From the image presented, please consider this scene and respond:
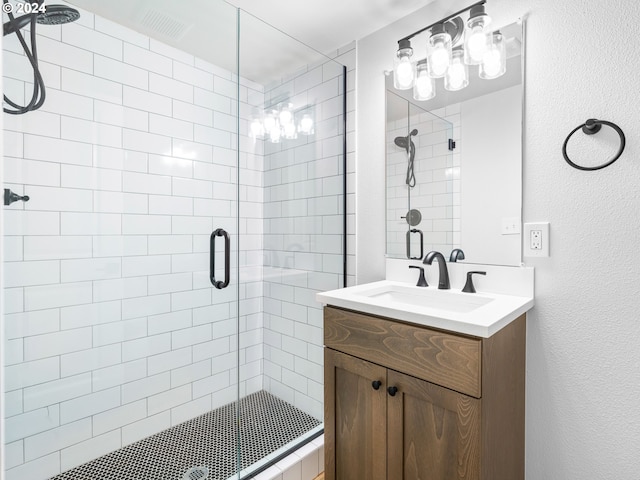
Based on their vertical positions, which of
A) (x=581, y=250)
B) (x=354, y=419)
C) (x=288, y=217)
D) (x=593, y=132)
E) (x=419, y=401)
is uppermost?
(x=593, y=132)

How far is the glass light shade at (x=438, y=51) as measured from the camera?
149 centimetres

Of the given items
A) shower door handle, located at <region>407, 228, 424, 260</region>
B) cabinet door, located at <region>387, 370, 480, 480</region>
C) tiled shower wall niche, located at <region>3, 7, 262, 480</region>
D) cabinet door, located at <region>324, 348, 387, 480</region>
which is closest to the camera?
cabinet door, located at <region>387, 370, 480, 480</region>

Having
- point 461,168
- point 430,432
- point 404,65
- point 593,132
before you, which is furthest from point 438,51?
point 430,432

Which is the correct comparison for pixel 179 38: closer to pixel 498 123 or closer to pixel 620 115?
pixel 498 123

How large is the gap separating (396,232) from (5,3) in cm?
183

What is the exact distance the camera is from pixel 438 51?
1513 millimetres

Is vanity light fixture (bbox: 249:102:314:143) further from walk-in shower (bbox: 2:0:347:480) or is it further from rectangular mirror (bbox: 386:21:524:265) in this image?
rectangular mirror (bbox: 386:21:524:265)

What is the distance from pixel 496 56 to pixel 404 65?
414 millimetres

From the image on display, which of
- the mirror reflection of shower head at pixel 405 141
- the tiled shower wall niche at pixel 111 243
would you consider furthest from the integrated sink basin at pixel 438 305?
the tiled shower wall niche at pixel 111 243

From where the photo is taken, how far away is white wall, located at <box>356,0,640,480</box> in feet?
3.77

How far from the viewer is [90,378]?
1.54 metres

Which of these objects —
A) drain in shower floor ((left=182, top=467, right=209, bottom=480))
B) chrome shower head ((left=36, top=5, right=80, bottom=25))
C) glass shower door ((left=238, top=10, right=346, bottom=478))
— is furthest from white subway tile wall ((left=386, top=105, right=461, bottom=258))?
chrome shower head ((left=36, top=5, right=80, bottom=25))

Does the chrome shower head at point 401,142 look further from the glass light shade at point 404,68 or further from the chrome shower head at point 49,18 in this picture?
the chrome shower head at point 49,18

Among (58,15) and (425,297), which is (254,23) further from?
(425,297)
